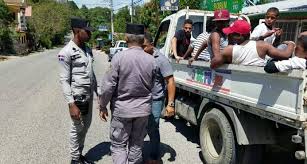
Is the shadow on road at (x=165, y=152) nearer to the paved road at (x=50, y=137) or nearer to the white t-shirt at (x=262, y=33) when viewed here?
the paved road at (x=50, y=137)

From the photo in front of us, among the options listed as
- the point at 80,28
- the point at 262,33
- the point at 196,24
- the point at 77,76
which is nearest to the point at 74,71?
the point at 77,76

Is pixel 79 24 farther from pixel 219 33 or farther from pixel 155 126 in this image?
pixel 219 33

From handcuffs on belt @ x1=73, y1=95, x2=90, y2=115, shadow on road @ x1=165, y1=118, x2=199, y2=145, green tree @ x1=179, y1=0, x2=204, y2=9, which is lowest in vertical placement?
shadow on road @ x1=165, y1=118, x2=199, y2=145

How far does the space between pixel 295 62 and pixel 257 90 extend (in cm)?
53

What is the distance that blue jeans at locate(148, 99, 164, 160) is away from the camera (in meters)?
5.31

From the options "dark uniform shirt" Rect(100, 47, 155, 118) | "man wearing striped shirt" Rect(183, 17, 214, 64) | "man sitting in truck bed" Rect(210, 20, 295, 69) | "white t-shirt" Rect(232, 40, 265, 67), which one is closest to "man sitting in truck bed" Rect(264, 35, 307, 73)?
"man sitting in truck bed" Rect(210, 20, 295, 69)

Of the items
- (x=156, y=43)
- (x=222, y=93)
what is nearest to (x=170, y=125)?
(x=156, y=43)

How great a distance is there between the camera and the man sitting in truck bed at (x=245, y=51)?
14.9ft

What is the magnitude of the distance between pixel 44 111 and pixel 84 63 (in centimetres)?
477

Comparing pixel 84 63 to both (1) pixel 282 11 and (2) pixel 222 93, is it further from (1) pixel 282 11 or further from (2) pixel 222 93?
(1) pixel 282 11

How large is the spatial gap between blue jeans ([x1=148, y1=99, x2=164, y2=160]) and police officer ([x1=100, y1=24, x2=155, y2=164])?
858 mm

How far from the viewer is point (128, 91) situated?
4.19m

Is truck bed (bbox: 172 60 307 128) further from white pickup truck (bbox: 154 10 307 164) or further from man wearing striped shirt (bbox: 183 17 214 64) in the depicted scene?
man wearing striped shirt (bbox: 183 17 214 64)

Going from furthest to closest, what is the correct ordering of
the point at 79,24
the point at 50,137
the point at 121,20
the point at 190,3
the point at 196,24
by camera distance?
the point at 121,20, the point at 190,3, the point at 196,24, the point at 50,137, the point at 79,24
